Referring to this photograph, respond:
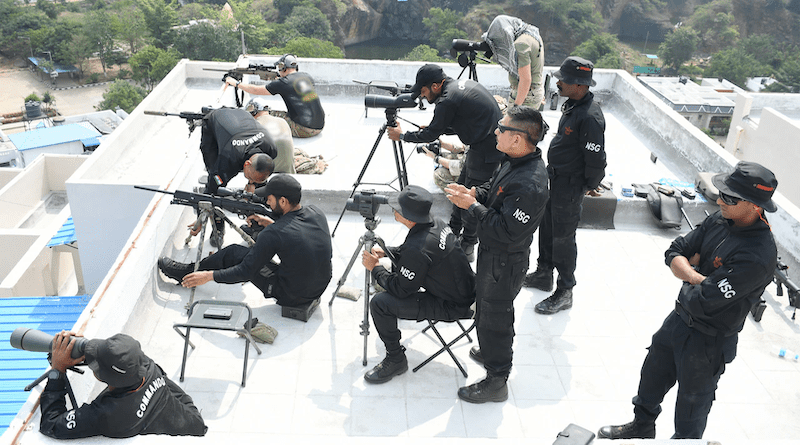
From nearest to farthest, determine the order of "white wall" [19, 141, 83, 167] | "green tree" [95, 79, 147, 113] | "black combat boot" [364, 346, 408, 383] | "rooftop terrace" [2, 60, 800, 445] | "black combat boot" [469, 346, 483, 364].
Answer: "rooftop terrace" [2, 60, 800, 445] → "black combat boot" [364, 346, 408, 383] → "black combat boot" [469, 346, 483, 364] → "white wall" [19, 141, 83, 167] → "green tree" [95, 79, 147, 113]

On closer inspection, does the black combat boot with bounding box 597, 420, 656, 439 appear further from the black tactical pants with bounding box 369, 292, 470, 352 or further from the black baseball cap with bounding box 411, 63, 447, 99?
the black baseball cap with bounding box 411, 63, 447, 99

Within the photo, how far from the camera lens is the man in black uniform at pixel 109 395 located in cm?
345

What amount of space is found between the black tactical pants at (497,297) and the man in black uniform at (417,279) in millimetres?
195

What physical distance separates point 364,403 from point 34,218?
17665 millimetres

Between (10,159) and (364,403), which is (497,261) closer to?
(364,403)

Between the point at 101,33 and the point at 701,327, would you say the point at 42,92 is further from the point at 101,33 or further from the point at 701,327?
the point at 701,327

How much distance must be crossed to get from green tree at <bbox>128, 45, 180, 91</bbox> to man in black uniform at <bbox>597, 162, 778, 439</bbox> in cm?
5822

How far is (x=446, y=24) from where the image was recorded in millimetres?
74375

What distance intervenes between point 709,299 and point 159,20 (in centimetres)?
6826

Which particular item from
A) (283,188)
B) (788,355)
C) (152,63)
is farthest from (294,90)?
(152,63)

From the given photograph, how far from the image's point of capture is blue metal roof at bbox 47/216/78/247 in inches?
491

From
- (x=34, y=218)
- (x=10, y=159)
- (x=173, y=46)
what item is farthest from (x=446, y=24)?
(x=34, y=218)

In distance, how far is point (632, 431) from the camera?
438 cm

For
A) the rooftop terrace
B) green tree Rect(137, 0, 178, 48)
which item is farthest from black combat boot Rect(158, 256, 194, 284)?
green tree Rect(137, 0, 178, 48)
